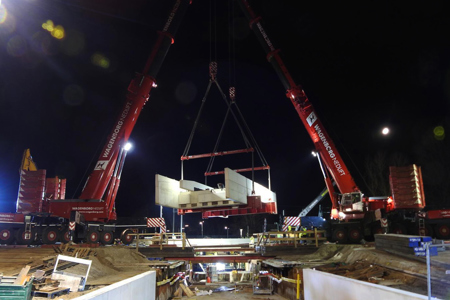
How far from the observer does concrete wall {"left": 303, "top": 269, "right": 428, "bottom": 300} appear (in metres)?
5.92

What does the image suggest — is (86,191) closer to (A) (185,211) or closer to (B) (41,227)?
(B) (41,227)

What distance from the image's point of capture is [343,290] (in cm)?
796

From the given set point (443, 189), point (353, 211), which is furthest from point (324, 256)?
point (443, 189)

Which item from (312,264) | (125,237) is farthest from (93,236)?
(312,264)

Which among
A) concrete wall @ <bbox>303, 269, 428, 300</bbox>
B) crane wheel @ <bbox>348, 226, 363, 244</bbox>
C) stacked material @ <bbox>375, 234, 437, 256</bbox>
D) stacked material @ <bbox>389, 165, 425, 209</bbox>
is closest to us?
concrete wall @ <bbox>303, 269, 428, 300</bbox>

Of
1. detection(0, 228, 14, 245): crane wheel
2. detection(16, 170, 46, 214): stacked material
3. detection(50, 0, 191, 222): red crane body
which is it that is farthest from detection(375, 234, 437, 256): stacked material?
detection(0, 228, 14, 245): crane wheel

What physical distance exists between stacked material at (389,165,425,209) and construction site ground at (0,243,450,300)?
408 centimetres

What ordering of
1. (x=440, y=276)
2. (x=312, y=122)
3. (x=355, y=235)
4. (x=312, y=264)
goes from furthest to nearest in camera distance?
(x=312, y=122)
(x=355, y=235)
(x=312, y=264)
(x=440, y=276)

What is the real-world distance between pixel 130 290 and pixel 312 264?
792cm

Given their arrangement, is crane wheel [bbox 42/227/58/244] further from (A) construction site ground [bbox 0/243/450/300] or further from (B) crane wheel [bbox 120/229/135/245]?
(A) construction site ground [bbox 0/243/450/300]

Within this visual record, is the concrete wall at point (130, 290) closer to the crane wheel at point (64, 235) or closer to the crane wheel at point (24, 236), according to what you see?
the crane wheel at point (64, 235)

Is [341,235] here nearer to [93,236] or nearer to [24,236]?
[93,236]

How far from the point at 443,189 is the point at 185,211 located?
20627 millimetres

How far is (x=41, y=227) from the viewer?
1942 cm
